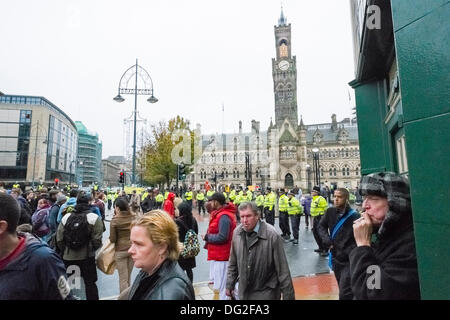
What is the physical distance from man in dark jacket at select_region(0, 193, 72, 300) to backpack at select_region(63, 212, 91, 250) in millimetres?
2535

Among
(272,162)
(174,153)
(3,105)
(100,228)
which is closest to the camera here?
(100,228)

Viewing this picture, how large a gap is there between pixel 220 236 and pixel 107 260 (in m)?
1.97

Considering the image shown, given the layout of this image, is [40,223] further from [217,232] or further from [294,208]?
[294,208]

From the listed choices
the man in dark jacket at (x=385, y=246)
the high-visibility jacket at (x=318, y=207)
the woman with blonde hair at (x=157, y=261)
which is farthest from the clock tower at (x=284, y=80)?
the woman with blonde hair at (x=157, y=261)

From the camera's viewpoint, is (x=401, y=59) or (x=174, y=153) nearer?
(x=401, y=59)

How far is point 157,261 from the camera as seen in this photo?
1.91 m

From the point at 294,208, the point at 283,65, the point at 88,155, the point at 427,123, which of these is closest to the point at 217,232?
the point at 427,123

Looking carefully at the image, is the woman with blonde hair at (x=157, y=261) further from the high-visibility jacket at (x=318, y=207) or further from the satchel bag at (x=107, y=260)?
the high-visibility jacket at (x=318, y=207)

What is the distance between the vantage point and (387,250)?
1.80 m

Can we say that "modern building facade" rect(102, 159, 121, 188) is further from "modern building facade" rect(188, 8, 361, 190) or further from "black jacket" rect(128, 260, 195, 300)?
"black jacket" rect(128, 260, 195, 300)
